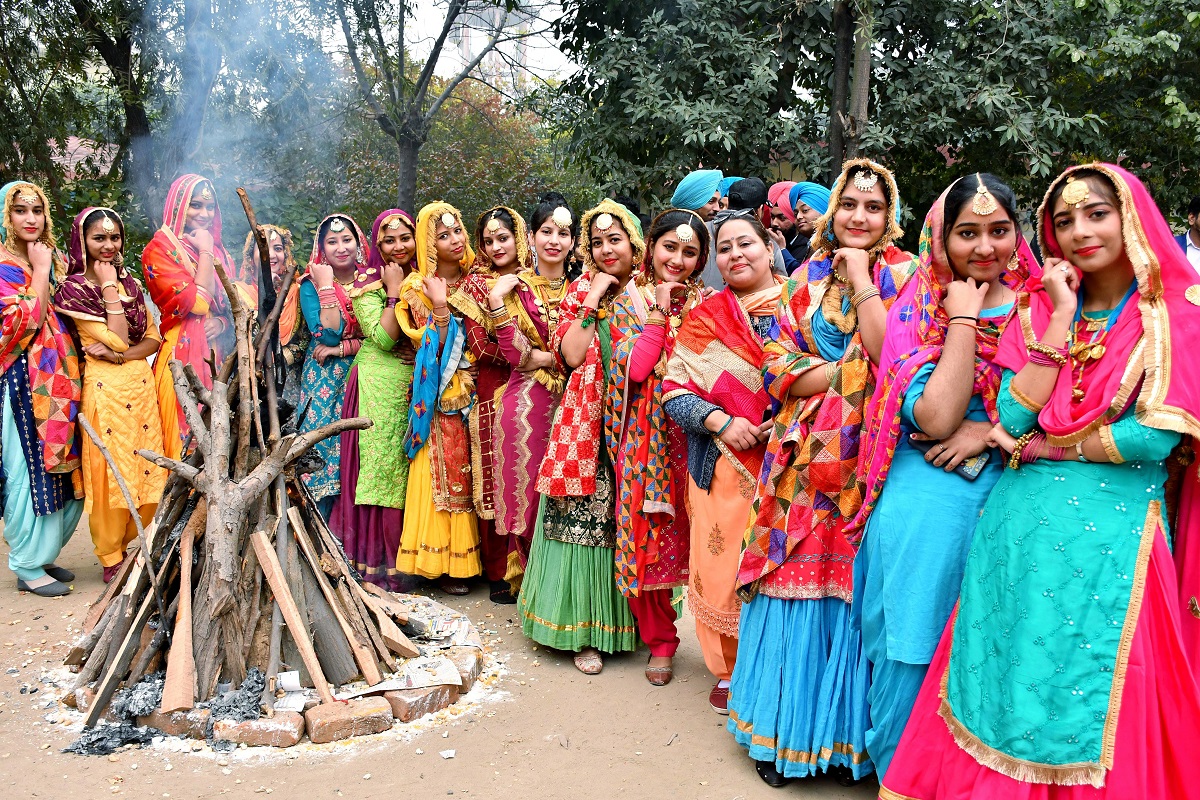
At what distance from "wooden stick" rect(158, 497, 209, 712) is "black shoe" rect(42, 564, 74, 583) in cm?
224

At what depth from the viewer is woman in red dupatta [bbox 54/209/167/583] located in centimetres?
544

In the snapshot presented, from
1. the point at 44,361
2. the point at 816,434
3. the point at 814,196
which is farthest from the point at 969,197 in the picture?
the point at 44,361

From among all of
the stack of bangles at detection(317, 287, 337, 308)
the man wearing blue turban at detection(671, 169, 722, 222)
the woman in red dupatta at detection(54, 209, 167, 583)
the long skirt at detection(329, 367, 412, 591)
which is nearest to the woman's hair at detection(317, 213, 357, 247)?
the stack of bangles at detection(317, 287, 337, 308)

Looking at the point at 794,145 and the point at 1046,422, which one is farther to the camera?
the point at 794,145

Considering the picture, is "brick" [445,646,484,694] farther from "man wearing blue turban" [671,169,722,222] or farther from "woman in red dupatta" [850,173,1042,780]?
"man wearing blue turban" [671,169,722,222]

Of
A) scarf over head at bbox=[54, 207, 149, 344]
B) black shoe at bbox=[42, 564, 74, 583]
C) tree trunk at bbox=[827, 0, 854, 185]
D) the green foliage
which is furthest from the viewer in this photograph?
tree trunk at bbox=[827, 0, 854, 185]

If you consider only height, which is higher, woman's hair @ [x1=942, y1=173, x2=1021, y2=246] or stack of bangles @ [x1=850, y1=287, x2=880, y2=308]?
woman's hair @ [x1=942, y1=173, x2=1021, y2=246]

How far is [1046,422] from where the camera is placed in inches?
95.3

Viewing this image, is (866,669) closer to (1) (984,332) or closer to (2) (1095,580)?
(2) (1095,580)

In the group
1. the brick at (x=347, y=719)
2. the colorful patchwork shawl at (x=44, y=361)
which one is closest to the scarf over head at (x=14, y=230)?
the colorful patchwork shawl at (x=44, y=361)

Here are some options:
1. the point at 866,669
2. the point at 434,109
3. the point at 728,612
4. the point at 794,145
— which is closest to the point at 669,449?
the point at 728,612

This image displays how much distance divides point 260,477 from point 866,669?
242cm

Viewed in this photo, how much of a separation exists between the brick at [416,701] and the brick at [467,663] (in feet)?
0.46

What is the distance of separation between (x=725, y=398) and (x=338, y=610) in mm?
1841
